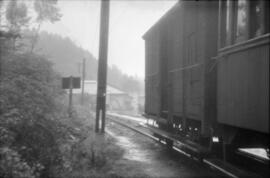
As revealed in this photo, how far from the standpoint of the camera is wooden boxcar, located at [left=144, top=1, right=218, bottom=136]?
7355 mm

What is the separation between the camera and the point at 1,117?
746 centimetres

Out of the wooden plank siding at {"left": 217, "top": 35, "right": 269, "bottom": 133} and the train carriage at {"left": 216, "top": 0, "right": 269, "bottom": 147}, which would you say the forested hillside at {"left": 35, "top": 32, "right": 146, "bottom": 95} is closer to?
the train carriage at {"left": 216, "top": 0, "right": 269, "bottom": 147}

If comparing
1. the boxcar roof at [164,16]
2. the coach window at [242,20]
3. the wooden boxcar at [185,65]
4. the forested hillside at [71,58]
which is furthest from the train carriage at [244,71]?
the forested hillside at [71,58]

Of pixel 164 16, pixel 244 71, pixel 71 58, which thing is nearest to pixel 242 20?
pixel 244 71

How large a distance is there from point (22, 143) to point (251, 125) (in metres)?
4.55

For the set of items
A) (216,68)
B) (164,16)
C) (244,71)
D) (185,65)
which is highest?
(164,16)

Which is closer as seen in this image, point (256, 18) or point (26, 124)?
point (256, 18)

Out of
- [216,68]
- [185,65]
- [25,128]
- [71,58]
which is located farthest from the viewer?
[71,58]

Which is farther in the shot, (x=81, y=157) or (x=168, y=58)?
(x=168, y=58)

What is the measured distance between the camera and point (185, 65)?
29.5 feet

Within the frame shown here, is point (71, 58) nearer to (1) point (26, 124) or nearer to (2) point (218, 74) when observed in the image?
(1) point (26, 124)

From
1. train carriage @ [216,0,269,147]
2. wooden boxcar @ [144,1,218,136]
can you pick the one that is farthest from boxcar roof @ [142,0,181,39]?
train carriage @ [216,0,269,147]

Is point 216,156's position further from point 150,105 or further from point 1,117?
point 150,105

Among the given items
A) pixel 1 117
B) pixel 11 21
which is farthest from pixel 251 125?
pixel 11 21
